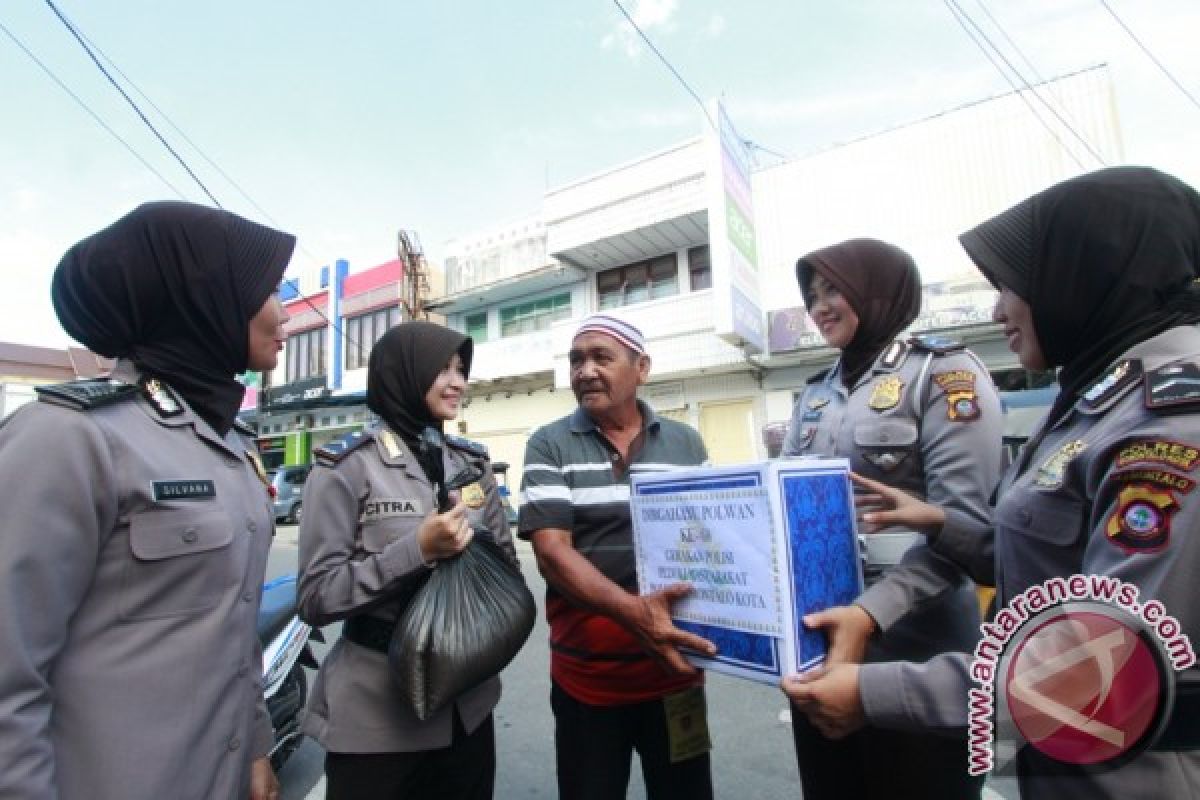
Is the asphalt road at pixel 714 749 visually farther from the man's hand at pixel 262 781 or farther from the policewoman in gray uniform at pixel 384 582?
the man's hand at pixel 262 781

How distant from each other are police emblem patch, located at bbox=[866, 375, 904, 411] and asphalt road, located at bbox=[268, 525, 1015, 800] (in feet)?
5.14

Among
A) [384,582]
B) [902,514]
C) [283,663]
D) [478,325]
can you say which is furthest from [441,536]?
[478,325]

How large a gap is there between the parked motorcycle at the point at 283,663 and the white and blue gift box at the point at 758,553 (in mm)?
2044

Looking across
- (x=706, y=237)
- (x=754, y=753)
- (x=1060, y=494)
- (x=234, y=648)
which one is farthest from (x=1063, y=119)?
(x=234, y=648)

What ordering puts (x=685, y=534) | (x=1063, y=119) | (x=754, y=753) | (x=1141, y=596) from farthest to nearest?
(x=1063, y=119) < (x=754, y=753) < (x=685, y=534) < (x=1141, y=596)

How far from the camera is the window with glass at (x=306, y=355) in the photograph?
73.7 feet

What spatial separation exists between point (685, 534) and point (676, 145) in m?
13.0

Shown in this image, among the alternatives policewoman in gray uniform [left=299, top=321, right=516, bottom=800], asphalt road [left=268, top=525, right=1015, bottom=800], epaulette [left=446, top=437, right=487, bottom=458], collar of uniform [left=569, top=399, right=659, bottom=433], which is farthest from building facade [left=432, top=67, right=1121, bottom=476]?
policewoman in gray uniform [left=299, top=321, right=516, bottom=800]

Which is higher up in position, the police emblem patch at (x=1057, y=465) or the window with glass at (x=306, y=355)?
the window with glass at (x=306, y=355)

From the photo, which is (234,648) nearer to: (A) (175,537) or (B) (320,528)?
(A) (175,537)

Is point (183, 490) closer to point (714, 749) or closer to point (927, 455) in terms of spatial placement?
point (927, 455)

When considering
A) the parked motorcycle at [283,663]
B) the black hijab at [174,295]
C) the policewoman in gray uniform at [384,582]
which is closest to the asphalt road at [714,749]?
the parked motorcycle at [283,663]

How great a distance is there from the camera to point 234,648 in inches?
48.5

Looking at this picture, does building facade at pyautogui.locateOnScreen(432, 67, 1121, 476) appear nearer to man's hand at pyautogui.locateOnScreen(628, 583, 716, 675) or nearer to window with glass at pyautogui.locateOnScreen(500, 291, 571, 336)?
window with glass at pyautogui.locateOnScreen(500, 291, 571, 336)
